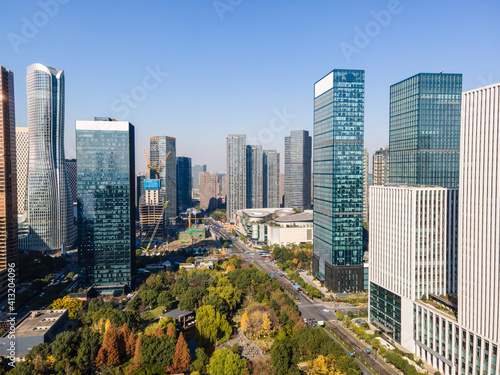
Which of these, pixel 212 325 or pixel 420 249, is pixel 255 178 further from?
pixel 420 249

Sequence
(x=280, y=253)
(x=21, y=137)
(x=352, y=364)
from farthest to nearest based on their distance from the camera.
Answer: (x=21, y=137), (x=280, y=253), (x=352, y=364)

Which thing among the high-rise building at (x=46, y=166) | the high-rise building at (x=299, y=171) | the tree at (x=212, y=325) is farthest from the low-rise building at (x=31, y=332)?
the high-rise building at (x=299, y=171)

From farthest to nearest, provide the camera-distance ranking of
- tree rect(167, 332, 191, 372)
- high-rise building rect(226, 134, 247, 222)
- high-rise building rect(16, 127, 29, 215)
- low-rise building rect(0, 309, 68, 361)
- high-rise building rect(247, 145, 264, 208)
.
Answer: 1. high-rise building rect(247, 145, 264, 208)
2. high-rise building rect(226, 134, 247, 222)
3. high-rise building rect(16, 127, 29, 215)
4. low-rise building rect(0, 309, 68, 361)
5. tree rect(167, 332, 191, 372)

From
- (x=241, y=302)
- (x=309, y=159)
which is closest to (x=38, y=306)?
(x=241, y=302)

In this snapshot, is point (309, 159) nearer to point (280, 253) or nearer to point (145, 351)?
point (280, 253)

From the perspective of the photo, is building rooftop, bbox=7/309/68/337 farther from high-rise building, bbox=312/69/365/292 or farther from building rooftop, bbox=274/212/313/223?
building rooftop, bbox=274/212/313/223

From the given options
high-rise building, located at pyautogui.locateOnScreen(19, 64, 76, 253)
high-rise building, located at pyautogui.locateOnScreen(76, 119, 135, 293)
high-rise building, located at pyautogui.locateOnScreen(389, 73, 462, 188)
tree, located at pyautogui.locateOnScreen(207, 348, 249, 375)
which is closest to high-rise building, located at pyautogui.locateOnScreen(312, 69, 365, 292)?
high-rise building, located at pyautogui.locateOnScreen(389, 73, 462, 188)
